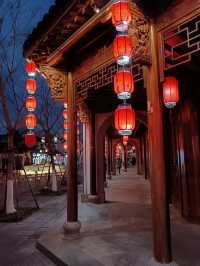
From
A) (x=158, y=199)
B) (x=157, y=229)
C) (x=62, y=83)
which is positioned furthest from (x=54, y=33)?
(x=157, y=229)

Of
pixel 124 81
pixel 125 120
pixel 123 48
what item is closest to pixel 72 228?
pixel 125 120

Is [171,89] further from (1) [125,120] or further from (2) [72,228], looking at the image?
(2) [72,228]

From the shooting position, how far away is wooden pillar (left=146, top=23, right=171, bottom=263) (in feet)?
13.8

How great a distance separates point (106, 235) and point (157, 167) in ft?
9.67

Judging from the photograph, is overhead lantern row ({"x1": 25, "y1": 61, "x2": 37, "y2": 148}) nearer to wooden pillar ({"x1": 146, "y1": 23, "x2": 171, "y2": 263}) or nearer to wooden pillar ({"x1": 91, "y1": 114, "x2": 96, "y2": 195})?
wooden pillar ({"x1": 91, "y1": 114, "x2": 96, "y2": 195})

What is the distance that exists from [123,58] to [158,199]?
7.64 feet

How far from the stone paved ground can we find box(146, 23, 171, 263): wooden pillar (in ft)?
2.03

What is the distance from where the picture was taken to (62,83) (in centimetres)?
725

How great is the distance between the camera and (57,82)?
7250mm

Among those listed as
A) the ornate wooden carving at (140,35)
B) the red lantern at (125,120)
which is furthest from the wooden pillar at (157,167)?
the red lantern at (125,120)

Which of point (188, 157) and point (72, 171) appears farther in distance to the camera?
point (188, 157)

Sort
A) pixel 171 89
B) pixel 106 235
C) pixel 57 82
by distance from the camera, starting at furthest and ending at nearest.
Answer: pixel 57 82
pixel 106 235
pixel 171 89

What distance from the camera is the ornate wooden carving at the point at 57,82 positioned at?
23.5ft

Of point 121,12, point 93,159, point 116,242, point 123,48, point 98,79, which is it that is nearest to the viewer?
point 121,12
